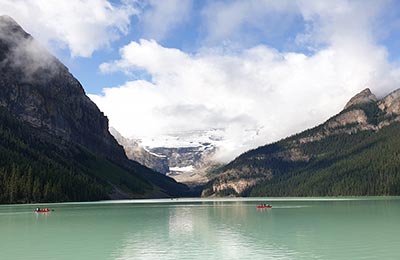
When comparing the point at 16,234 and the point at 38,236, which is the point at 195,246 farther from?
the point at 16,234

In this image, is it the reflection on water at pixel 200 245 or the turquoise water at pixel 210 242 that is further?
the turquoise water at pixel 210 242

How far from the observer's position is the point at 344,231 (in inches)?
2992

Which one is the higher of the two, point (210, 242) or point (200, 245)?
point (210, 242)

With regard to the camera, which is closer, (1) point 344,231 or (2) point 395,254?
(2) point 395,254

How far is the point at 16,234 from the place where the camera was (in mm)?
79750

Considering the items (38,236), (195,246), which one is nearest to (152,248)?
(195,246)

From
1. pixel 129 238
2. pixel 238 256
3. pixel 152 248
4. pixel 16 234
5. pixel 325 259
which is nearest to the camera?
pixel 325 259

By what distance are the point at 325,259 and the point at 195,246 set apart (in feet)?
62.6

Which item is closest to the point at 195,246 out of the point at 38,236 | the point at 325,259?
the point at 325,259

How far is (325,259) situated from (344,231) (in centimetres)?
2822

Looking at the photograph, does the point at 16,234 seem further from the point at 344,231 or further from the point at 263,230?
the point at 344,231

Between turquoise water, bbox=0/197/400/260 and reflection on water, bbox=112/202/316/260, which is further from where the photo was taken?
turquoise water, bbox=0/197/400/260

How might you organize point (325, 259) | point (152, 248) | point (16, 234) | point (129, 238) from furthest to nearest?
1. point (16, 234)
2. point (129, 238)
3. point (152, 248)
4. point (325, 259)

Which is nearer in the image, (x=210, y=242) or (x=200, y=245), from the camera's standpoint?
(x=200, y=245)
